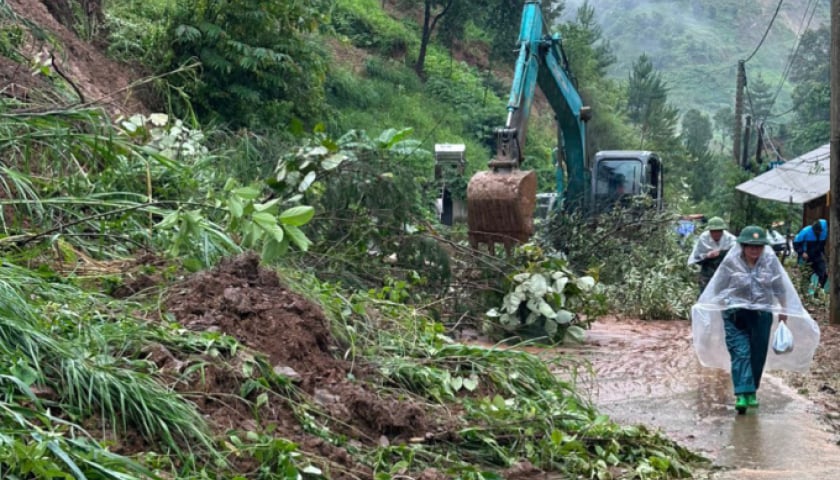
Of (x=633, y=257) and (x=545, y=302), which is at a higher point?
(x=545, y=302)

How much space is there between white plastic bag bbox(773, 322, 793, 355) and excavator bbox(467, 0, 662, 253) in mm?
3673

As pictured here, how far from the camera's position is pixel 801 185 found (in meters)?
23.0

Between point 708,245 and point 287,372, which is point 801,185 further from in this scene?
point 287,372

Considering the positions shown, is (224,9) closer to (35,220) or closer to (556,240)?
(556,240)

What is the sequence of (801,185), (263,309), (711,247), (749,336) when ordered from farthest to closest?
(801,185) < (711,247) < (749,336) < (263,309)

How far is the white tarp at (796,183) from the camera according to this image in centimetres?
2222

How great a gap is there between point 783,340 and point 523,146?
5556mm

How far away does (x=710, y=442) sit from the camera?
261 inches

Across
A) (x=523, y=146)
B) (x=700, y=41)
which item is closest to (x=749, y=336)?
(x=523, y=146)

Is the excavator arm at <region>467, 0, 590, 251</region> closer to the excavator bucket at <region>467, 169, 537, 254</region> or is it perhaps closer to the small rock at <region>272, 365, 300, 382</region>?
the excavator bucket at <region>467, 169, 537, 254</region>

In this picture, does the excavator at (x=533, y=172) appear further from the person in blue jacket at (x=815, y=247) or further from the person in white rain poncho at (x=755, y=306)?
the person in white rain poncho at (x=755, y=306)

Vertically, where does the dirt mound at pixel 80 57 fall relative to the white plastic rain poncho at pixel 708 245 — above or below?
above

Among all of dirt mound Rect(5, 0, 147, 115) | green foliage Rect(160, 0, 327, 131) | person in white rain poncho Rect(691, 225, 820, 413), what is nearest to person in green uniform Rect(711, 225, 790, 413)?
person in white rain poncho Rect(691, 225, 820, 413)

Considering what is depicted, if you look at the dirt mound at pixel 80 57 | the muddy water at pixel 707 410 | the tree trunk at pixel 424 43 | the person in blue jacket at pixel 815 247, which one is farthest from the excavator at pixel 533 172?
the tree trunk at pixel 424 43
